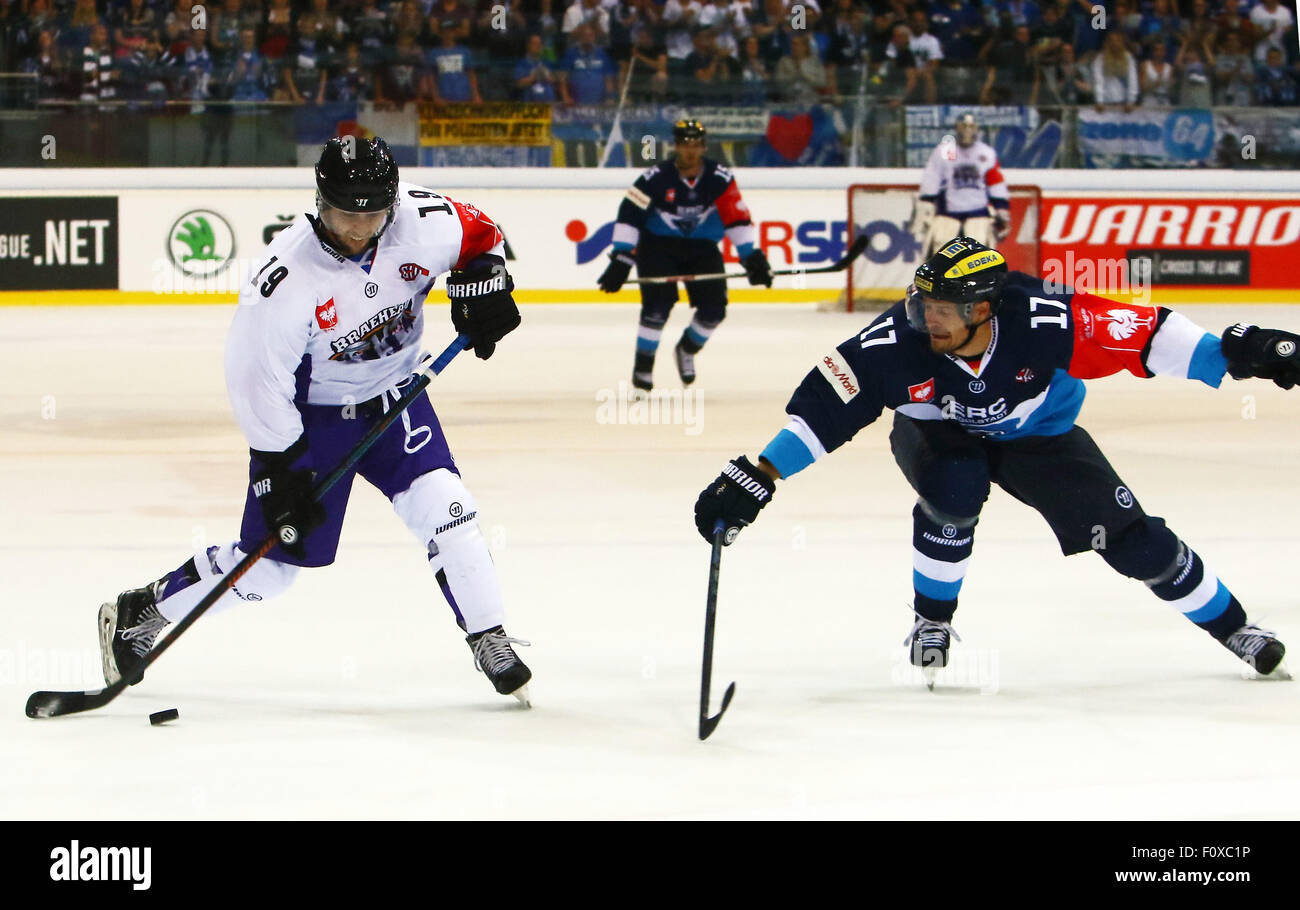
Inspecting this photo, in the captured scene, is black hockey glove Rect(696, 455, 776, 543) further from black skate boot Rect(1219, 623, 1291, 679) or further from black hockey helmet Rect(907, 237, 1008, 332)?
black skate boot Rect(1219, 623, 1291, 679)

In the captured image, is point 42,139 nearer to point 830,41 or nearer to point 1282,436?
point 830,41

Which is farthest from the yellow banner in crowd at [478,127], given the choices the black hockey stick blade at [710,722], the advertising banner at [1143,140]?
the black hockey stick blade at [710,722]

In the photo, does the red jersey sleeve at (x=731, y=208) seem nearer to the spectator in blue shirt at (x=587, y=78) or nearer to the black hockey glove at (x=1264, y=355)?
the spectator in blue shirt at (x=587, y=78)

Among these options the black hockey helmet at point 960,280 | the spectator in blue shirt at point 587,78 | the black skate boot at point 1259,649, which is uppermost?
the black hockey helmet at point 960,280

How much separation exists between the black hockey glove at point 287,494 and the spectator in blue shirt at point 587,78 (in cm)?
1117

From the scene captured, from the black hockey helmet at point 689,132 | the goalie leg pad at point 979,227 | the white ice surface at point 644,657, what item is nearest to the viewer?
the white ice surface at point 644,657

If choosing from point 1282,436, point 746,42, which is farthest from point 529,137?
point 1282,436

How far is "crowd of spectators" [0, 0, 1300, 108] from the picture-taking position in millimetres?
14234

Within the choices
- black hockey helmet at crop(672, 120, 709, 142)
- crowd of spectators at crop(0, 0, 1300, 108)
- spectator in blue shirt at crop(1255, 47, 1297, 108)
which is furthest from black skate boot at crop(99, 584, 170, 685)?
spectator in blue shirt at crop(1255, 47, 1297, 108)

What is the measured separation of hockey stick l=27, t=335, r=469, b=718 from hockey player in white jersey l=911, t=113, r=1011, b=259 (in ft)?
31.8

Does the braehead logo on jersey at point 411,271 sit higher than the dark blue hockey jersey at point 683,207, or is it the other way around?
the braehead logo on jersey at point 411,271

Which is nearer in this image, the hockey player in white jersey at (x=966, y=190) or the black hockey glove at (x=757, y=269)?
the black hockey glove at (x=757, y=269)

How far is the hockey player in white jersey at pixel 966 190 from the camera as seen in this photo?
1296 cm
